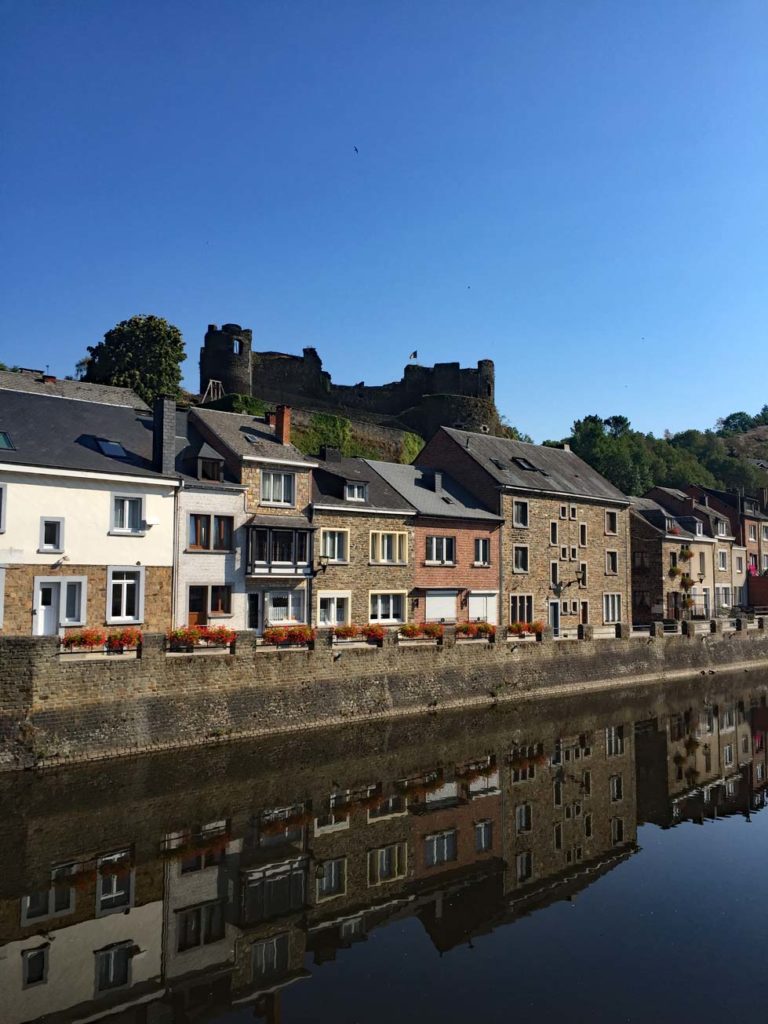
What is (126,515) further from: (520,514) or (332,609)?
(520,514)

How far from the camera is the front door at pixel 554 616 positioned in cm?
4356

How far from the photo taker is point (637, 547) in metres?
Result: 55.7

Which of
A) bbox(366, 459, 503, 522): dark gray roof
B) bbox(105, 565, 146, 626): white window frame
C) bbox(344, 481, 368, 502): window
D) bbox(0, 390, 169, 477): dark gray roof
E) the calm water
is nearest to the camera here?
the calm water

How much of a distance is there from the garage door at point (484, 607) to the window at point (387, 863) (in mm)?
22120

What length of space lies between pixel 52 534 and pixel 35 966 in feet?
52.5

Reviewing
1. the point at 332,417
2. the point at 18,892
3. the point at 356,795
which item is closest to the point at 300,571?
the point at 356,795

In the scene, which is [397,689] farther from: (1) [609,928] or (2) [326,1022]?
(2) [326,1022]

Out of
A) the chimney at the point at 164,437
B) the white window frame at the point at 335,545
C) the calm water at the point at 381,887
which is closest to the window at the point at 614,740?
the calm water at the point at 381,887

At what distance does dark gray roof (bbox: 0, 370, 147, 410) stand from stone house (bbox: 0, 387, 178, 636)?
10.5 metres

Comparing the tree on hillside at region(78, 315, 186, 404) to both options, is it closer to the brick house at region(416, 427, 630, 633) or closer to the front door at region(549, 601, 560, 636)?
the brick house at region(416, 427, 630, 633)

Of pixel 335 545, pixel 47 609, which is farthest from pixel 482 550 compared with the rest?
pixel 47 609

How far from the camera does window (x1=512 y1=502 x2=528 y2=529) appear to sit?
42.4 metres

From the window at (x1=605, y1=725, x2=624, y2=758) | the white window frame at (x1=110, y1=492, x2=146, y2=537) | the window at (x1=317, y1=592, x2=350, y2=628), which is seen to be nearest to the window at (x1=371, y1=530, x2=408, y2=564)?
the window at (x1=317, y1=592, x2=350, y2=628)

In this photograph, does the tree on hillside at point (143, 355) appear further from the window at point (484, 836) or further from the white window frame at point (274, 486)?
the window at point (484, 836)
